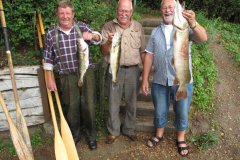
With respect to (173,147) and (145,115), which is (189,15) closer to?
(173,147)

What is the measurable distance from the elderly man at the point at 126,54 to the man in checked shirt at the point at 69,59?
28 cm

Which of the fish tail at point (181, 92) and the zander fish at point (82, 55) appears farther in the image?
the fish tail at point (181, 92)

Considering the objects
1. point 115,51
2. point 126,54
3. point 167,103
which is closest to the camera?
point 115,51

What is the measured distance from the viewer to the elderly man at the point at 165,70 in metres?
4.17

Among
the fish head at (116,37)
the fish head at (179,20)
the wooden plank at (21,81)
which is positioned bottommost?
the wooden plank at (21,81)

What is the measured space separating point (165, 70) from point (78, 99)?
1347 millimetres

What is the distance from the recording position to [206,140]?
17.1 ft

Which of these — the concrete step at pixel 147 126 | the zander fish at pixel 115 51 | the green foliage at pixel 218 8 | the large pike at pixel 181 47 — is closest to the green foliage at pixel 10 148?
the concrete step at pixel 147 126

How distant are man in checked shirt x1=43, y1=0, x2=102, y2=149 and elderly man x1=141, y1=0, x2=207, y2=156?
0.79 metres

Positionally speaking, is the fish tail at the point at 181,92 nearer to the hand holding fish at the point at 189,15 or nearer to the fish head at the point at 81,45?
the hand holding fish at the point at 189,15

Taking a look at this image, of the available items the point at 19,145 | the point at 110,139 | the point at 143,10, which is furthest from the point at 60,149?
the point at 143,10

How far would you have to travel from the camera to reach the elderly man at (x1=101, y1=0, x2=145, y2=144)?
4.42 metres

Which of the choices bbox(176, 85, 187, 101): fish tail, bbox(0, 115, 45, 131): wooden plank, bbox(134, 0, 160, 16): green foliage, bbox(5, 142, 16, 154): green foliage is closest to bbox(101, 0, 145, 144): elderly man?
bbox(176, 85, 187, 101): fish tail

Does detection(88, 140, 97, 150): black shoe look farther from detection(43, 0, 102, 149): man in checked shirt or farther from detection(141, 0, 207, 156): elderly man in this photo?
detection(141, 0, 207, 156): elderly man
